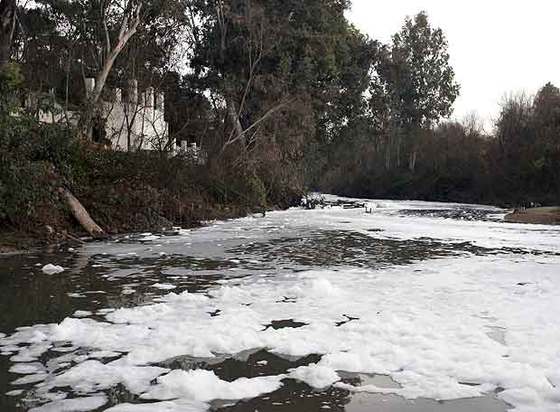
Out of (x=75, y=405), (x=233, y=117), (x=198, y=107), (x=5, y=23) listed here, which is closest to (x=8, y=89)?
(x=5, y=23)

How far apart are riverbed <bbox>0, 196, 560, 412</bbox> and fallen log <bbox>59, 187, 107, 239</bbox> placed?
376 centimetres

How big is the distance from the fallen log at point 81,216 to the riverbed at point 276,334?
3.76 meters

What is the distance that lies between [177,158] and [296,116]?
867 centimetres

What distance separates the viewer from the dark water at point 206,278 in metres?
4.19

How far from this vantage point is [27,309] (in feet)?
22.6

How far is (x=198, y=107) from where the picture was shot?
3042 centimetres

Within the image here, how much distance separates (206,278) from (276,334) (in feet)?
12.1

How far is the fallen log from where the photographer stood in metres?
15.4

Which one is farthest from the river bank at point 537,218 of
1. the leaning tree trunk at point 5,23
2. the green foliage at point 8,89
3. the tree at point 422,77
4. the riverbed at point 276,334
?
the tree at point 422,77

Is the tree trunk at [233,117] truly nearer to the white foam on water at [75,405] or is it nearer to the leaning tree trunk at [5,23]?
the leaning tree trunk at [5,23]

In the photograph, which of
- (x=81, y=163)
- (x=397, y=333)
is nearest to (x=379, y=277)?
(x=397, y=333)

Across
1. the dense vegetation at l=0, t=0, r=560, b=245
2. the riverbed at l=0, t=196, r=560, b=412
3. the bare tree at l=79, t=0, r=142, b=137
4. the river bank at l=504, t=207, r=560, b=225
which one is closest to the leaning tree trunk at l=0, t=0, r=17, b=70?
the dense vegetation at l=0, t=0, r=560, b=245

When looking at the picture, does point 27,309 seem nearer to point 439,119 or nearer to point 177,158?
point 177,158

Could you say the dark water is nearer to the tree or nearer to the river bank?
the river bank
